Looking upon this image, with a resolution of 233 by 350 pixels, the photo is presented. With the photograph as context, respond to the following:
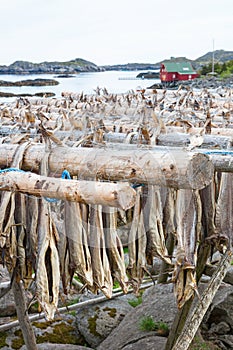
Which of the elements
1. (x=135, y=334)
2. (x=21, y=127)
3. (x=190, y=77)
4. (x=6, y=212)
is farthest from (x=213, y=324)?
(x=190, y=77)

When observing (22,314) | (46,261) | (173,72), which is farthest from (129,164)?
(173,72)

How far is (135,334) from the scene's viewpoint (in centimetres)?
651

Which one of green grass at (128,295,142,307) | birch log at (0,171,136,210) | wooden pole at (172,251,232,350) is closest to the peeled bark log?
wooden pole at (172,251,232,350)

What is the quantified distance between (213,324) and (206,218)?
3063 millimetres

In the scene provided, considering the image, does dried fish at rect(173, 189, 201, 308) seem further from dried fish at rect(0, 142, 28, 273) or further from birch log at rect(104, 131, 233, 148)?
dried fish at rect(0, 142, 28, 273)

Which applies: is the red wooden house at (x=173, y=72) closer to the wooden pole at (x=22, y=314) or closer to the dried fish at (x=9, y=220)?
the wooden pole at (x=22, y=314)

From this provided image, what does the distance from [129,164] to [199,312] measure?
5.89ft

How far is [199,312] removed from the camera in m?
4.23

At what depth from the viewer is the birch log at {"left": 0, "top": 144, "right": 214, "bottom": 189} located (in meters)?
2.79

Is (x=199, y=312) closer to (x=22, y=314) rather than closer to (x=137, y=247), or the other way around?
(x=137, y=247)

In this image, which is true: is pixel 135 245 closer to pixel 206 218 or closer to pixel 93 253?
pixel 93 253

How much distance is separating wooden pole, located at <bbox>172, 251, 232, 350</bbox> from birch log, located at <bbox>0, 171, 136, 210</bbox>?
6.38 feet

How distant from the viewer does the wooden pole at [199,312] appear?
4.18 metres

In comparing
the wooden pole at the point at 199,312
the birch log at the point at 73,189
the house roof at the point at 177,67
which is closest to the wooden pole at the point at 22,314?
the wooden pole at the point at 199,312
